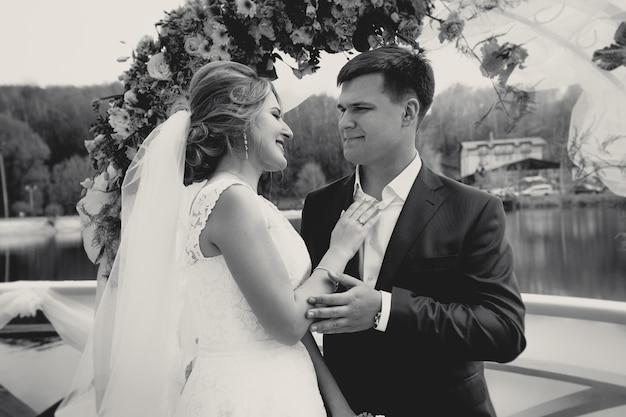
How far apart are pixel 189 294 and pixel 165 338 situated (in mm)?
181

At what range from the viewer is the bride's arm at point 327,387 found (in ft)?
5.53

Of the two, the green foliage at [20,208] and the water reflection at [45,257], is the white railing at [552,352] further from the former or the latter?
the green foliage at [20,208]

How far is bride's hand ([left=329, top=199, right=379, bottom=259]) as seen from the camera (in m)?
1.66

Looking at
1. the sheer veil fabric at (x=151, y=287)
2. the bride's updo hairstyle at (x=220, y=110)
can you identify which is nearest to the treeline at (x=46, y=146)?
the sheer veil fabric at (x=151, y=287)

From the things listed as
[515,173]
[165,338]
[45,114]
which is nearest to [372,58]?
[165,338]

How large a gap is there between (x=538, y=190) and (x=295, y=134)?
1746 mm

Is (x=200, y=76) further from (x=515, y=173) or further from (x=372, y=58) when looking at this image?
(x=515, y=173)

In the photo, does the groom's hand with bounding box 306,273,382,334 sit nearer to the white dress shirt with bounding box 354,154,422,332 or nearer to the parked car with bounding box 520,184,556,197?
the white dress shirt with bounding box 354,154,422,332

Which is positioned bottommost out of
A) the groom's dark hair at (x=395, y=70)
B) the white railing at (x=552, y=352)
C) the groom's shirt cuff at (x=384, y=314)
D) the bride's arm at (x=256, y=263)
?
the white railing at (x=552, y=352)

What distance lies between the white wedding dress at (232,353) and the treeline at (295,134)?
0.55 metres

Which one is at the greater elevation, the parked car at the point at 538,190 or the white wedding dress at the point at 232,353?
→ the parked car at the point at 538,190

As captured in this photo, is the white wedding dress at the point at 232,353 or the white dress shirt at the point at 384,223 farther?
the white dress shirt at the point at 384,223

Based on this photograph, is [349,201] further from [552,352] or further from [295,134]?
[552,352]

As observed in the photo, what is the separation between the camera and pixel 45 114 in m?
4.88
